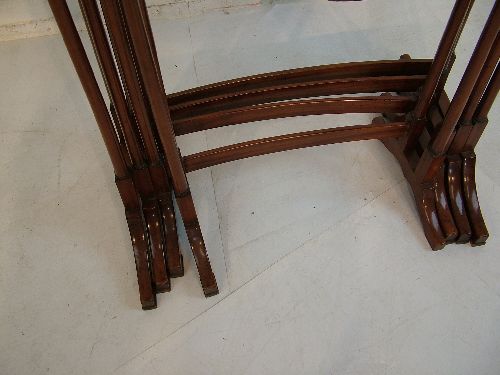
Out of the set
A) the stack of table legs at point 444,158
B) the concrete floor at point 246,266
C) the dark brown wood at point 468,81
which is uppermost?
the dark brown wood at point 468,81

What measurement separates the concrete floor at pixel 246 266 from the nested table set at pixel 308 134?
0.22 ft

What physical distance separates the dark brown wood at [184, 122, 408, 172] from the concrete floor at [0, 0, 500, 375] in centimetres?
17

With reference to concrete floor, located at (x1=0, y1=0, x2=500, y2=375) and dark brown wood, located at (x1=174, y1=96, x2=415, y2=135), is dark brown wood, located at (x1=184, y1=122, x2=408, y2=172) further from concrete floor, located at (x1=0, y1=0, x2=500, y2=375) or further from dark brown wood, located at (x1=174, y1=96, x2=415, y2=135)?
concrete floor, located at (x1=0, y1=0, x2=500, y2=375)

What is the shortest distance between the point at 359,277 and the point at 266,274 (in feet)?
0.74

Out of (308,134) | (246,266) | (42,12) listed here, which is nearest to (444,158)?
(308,134)

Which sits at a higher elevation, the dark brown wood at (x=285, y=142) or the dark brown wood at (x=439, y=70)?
the dark brown wood at (x=439, y=70)

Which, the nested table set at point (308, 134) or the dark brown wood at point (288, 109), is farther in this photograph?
the dark brown wood at point (288, 109)

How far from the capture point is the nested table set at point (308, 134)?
1.03m

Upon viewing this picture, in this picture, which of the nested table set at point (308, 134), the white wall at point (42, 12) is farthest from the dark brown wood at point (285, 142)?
the white wall at point (42, 12)

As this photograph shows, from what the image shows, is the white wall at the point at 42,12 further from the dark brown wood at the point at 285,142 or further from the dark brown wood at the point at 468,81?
the dark brown wood at the point at 468,81

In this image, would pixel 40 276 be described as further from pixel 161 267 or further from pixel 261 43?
pixel 261 43

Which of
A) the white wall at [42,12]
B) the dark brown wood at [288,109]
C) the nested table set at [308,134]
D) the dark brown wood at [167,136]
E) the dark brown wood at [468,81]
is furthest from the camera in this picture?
the white wall at [42,12]

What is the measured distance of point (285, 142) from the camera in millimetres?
1191

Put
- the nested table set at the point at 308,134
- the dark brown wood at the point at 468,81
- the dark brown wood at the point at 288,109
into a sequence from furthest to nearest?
the dark brown wood at the point at 288,109
the nested table set at the point at 308,134
the dark brown wood at the point at 468,81
